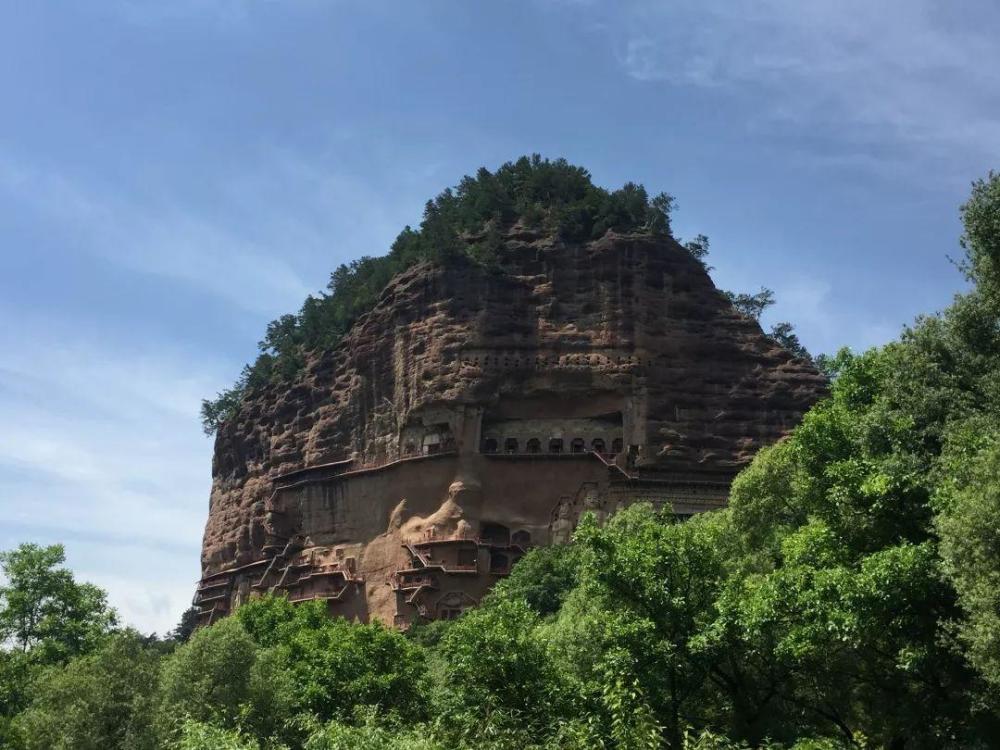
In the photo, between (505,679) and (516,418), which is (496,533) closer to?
(516,418)

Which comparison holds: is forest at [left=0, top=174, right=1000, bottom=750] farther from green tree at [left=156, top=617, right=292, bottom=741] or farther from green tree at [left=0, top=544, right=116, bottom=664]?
green tree at [left=0, top=544, right=116, bottom=664]

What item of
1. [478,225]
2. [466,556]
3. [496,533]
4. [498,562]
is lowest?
[498,562]

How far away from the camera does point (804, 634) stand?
59.5 ft

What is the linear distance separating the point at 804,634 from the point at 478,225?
1877 inches

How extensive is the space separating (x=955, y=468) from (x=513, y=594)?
2988 cm

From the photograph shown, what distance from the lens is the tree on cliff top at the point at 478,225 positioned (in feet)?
204

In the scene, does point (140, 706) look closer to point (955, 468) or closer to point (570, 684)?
point (570, 684)

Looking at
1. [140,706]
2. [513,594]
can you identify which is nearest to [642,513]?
[513,594]

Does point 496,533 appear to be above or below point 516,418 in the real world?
below

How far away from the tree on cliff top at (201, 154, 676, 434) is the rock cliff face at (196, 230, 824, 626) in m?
1.53

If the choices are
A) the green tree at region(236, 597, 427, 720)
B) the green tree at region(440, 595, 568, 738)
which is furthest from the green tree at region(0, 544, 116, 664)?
the green tree at region(440, 595, 568, 738)

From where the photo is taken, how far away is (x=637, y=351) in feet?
188

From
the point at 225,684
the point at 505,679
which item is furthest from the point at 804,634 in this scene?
the point at 225,684

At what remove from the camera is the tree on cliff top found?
204ft
